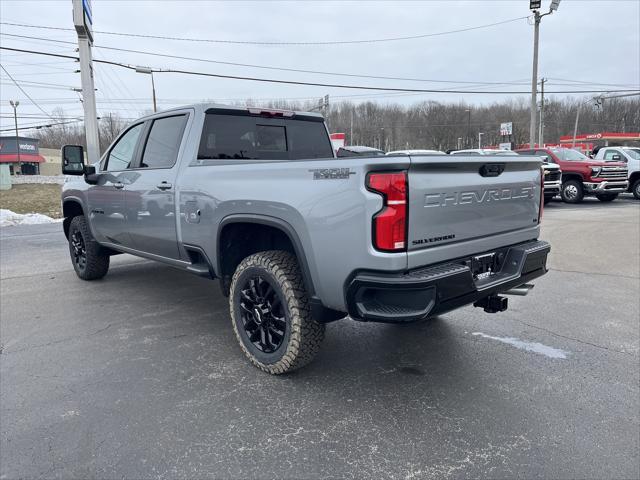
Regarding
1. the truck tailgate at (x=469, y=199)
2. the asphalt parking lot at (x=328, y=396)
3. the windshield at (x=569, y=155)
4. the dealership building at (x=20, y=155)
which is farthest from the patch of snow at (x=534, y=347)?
the dealership building at (x=20, y=155)

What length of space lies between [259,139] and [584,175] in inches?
624

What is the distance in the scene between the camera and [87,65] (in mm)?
16828

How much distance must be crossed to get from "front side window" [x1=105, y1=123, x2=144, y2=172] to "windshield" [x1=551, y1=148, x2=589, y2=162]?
16.3 m

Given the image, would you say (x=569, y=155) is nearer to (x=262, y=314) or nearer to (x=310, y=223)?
(x=262, y=314)

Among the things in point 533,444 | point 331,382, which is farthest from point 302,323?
point 533,444

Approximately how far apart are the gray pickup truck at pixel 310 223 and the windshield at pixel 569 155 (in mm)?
15247

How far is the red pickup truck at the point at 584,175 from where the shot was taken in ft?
54.0

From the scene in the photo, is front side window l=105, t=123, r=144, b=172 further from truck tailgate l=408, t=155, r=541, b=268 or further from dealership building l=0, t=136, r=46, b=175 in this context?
dealership building l=0, t=136, r=46, b=175

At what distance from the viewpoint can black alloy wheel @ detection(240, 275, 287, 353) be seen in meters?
3.28

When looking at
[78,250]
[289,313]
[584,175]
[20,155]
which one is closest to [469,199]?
[289,313]

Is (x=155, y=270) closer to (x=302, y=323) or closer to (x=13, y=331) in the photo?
(x=13, y=331)

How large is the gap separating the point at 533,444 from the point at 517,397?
1.75ft

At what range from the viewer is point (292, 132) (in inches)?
183

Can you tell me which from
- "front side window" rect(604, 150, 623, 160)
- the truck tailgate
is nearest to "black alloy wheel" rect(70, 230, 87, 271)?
the truck tailgate
